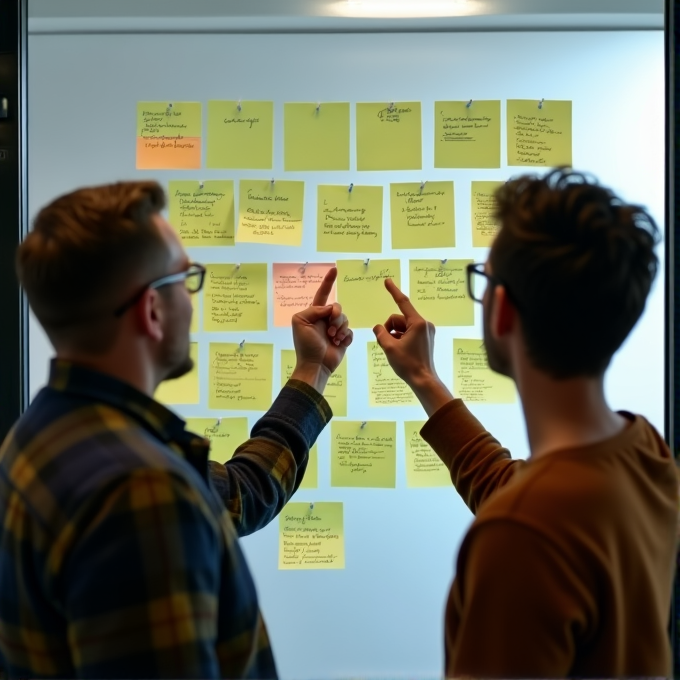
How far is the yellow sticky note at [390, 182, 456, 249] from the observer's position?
5.15 feet

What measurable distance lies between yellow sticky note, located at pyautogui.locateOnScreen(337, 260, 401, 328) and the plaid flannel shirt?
67cm

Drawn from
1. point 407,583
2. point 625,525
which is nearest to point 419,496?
point 407,583

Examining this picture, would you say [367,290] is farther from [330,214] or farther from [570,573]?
[570,573]

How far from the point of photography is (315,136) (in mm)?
1572

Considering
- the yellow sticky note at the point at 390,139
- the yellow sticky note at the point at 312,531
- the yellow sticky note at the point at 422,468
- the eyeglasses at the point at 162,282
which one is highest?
the yellow sticky note at the point at 390,139

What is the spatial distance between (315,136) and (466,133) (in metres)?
0.34

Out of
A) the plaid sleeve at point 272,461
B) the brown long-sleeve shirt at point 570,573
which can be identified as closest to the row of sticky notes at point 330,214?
the plaid sleeve at point 272,461

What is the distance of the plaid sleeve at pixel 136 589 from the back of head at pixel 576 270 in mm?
490

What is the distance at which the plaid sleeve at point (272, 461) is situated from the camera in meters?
1.29

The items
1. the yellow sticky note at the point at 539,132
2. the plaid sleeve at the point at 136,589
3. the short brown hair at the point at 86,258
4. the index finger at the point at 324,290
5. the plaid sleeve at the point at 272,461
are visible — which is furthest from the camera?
the yellow sticky note at the point at 539,132

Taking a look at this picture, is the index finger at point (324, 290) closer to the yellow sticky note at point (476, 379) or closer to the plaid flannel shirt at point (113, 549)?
the yellow sticky note at point (476, 379)

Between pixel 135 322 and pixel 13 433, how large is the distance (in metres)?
0.21

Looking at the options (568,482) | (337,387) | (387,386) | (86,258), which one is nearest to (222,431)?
(337,387)

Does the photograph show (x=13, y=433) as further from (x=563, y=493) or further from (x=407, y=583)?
(x=407, y=583)
